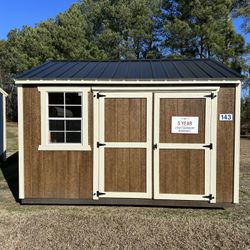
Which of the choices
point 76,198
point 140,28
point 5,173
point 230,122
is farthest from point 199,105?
point 140,28

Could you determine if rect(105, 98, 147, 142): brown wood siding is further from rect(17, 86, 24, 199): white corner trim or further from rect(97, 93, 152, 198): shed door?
rect(17, 86, 24, 199): white corner trim

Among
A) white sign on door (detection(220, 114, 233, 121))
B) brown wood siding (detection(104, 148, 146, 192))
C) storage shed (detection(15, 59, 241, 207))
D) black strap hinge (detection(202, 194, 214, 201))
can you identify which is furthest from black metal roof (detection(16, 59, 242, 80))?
black strap hinge (detection(202, 194, 214, 201))

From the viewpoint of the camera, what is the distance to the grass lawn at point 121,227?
4281 mm

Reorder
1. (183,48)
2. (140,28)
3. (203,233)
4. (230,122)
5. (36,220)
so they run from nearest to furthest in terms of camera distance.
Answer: (203,233)
(36,220)
(230,122)
(183,48)
(140,28)

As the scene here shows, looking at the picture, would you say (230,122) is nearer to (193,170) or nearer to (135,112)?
(193,170)

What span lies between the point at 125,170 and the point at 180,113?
1.47 metres

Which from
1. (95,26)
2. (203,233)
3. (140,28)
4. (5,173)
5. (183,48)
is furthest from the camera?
(95,26)

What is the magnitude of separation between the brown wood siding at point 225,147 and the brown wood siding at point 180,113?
1.06ft

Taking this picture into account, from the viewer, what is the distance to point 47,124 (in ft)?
19.2

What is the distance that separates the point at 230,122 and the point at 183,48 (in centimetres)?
1563

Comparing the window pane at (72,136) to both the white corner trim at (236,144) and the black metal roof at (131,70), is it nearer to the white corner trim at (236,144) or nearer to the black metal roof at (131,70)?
the black metal roof at (131,70)

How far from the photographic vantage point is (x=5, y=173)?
29.9 feet

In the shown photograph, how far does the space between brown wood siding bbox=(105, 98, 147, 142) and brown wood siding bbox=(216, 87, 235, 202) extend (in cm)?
138

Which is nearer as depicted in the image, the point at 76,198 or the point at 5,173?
the point at 76,198
